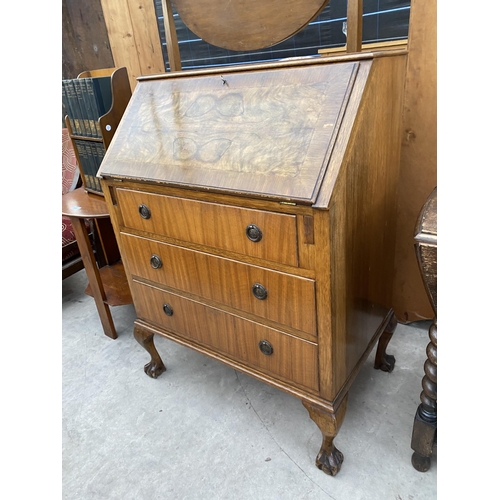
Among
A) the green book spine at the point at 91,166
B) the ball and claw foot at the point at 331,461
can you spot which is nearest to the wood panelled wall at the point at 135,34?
the green book spine at the point at 91,166

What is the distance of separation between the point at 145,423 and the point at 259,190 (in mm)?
1194

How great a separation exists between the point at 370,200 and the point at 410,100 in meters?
0.67

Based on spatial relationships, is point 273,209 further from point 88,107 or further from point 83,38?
point 83,38

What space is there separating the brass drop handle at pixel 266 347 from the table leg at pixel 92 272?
3.71 feet

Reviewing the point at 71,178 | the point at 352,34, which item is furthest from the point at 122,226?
the point at 71,178

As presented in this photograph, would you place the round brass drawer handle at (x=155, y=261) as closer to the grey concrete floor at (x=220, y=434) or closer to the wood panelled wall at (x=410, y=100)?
the grey concrete floor at (x=220, y=434)

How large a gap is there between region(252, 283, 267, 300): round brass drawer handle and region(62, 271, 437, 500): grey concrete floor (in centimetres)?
68

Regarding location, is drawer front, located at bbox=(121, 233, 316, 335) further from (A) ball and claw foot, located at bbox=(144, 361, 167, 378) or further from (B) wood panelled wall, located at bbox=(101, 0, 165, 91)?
(B) wood panelled wall, located at bbox=(101, 0, 165, 91)

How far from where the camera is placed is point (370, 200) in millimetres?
Result: 1234

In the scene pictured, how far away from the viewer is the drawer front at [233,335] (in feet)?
4.17

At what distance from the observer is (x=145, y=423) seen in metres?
1.69

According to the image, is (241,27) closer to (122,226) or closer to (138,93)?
(138,93)

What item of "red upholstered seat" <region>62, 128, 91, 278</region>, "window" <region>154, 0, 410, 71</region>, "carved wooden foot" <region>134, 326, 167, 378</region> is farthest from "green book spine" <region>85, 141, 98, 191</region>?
"carved wooden foot" <region>134, 326, 167, 378</region>

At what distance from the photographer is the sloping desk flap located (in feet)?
3.38
